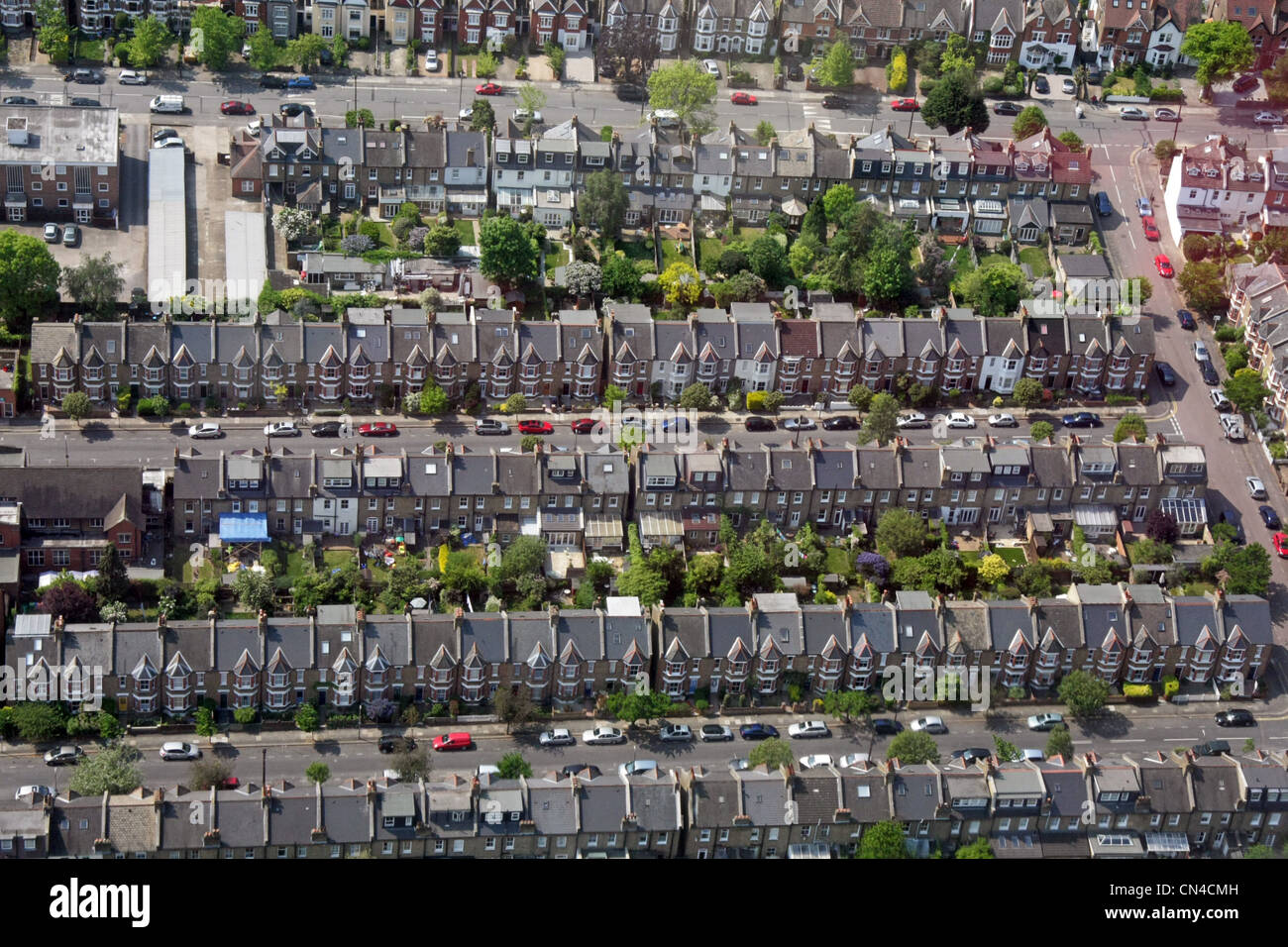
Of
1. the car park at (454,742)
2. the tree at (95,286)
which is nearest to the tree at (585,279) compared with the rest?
the tree at (95,286)

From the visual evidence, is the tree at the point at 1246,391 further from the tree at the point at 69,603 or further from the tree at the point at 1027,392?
the tree at the point at 69,603

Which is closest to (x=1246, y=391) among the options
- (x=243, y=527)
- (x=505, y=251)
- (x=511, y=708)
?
(x=505, y=251)

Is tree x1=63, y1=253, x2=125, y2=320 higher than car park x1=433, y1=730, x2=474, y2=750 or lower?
higher

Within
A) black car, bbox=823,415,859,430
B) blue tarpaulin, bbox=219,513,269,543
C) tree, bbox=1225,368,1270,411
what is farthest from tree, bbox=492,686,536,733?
tree, bbox=1225,368,1270,411

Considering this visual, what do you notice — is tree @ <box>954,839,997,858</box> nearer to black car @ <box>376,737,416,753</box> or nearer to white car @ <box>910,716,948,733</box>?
white car @ <box>910,716,948,733</box>

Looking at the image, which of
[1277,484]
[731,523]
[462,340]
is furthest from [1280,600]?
[462,340]

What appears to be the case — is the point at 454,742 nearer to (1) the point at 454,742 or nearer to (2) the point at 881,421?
(1) the point at 454,742
